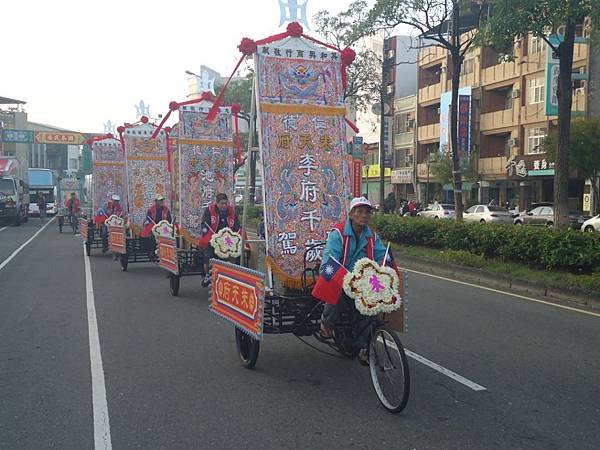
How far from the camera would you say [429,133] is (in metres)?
47.4

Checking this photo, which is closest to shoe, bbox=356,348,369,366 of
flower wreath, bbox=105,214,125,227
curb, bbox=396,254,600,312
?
curb, bbox=396,254,600,312

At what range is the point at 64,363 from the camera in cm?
638

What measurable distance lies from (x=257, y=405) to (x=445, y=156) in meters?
37.4

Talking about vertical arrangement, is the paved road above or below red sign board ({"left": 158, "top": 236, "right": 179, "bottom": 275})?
below

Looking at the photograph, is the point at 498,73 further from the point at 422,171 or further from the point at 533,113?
the point at 422,171

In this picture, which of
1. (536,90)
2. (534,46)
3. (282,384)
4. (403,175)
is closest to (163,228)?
(282,384)

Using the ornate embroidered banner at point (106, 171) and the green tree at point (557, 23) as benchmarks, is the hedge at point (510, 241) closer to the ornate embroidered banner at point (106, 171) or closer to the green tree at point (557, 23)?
the green tree at point (557, 23)

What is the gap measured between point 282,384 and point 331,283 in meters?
1.18

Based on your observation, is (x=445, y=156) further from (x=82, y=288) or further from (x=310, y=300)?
(x=310, y=300)

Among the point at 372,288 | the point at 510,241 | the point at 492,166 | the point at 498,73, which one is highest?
the point at 498,73

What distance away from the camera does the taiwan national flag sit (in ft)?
16.9

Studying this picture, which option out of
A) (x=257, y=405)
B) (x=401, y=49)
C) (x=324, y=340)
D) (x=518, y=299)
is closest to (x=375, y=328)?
(x=324, y=340)

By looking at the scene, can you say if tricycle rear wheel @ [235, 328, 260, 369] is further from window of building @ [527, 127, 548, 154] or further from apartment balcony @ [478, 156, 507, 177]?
apartment balcony @ [478, 156, 507, 177]

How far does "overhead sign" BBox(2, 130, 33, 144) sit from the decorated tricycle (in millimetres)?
51024
